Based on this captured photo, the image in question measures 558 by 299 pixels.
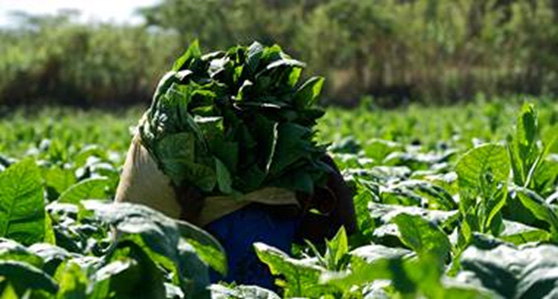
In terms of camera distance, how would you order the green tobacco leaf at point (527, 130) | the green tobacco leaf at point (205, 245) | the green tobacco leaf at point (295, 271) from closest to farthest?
1. the green tobacco leaf at point (205, 245)
2. the green tobacco leaf at point (295, 271)
3. the green tobacco leaf at point (527, 130)

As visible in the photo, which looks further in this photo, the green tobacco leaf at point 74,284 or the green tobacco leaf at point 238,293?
the green tobacco leaf at point 238,293

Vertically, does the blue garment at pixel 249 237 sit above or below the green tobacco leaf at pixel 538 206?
below

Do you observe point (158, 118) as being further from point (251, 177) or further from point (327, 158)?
point (327, 158)

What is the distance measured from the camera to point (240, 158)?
271 cm

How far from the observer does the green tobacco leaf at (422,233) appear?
2.04 m

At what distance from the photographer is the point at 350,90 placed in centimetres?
3625

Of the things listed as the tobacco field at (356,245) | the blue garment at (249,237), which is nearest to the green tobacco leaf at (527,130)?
the tobacco field at (356,245)

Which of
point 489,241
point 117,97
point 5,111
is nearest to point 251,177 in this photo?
point 489,241

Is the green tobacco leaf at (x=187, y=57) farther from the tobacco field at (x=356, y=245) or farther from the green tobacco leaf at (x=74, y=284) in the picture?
the green tobacco leaf at (x=74, y=284)

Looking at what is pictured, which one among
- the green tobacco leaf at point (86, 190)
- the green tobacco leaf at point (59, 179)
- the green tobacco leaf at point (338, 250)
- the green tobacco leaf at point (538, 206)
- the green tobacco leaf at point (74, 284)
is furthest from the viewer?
the green tobacco leaf at point (59, 179)

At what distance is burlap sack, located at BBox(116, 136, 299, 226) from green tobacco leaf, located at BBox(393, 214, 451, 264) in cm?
75

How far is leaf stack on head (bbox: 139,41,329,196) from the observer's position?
2.66 metres

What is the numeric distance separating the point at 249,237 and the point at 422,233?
85cm

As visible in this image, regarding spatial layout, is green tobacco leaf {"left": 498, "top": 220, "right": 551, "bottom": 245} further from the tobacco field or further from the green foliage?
the green foliage
